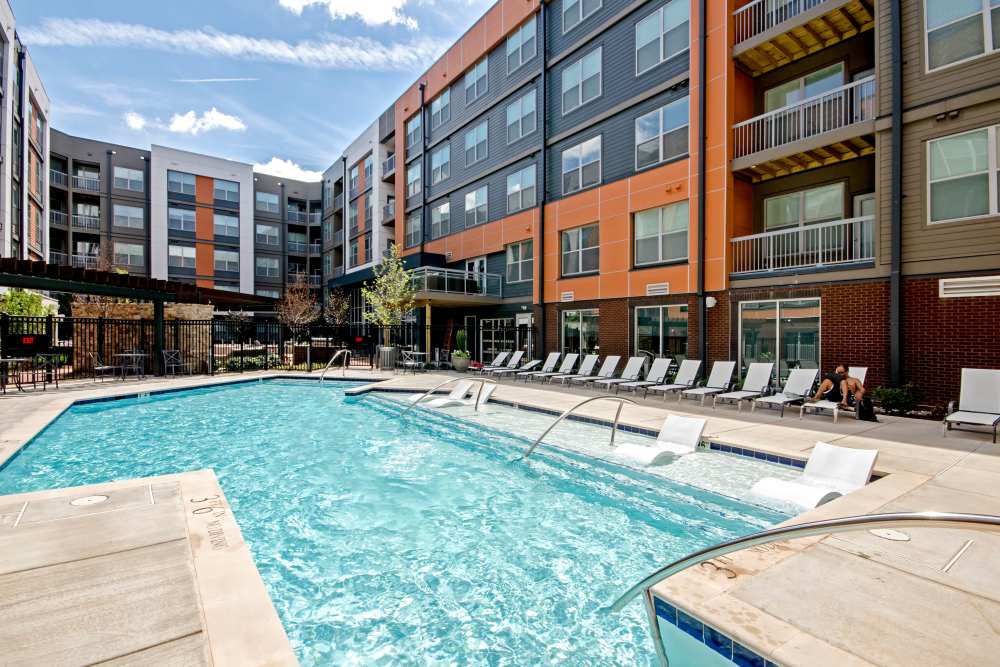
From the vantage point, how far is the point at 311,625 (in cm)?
347

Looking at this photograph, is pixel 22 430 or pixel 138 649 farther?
pixel 22 430

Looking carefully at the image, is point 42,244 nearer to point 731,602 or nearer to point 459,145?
point 459,145

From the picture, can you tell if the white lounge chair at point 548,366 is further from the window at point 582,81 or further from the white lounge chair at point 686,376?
the window at point 582,81

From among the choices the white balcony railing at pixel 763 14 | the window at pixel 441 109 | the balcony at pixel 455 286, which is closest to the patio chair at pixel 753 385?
the white balcony railing at pixel 763 14

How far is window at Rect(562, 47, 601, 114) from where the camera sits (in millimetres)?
16719

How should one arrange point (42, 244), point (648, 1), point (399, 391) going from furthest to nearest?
point (42, 244) → point (648, 1) → point (399, 391)

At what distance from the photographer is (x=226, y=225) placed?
3856 cm

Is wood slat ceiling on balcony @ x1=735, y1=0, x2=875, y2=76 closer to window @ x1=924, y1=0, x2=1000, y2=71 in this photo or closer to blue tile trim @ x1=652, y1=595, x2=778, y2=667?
window @ x1=924, y1=0, x2=1000, y2=71

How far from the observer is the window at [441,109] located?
24686 millimetres

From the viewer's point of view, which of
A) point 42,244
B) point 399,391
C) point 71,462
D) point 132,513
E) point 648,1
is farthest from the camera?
point 42,244

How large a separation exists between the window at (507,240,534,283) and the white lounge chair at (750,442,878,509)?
1472 cm

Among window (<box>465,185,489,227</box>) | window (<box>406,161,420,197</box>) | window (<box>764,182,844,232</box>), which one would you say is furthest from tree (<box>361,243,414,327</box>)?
window (<box>764,182,844,232</box>)

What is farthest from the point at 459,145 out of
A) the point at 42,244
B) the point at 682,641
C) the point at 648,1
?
the point at 42,244

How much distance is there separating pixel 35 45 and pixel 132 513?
34878 mm
